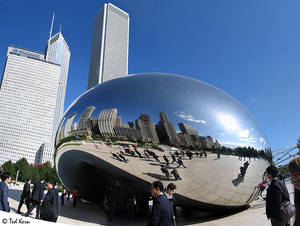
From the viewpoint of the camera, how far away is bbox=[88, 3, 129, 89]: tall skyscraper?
14550 centimetres

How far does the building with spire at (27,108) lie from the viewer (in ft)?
403

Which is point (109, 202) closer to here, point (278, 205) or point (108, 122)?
point (108, 122)

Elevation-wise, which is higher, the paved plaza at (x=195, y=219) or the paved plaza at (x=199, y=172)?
the paved plaza at (x=199, y=172)

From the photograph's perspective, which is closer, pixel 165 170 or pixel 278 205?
pixel 278 205

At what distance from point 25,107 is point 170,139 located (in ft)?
471

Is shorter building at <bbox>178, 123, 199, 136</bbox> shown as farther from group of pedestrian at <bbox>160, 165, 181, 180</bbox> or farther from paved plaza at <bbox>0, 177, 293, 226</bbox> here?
paved plaza at <bbox>0, 177, 293, 226</bbox>

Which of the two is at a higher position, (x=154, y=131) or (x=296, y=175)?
(x=154, y=131)

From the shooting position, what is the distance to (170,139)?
4.64 m

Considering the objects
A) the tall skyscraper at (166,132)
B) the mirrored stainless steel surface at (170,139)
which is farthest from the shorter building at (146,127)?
the tall skyscraper at (166,132)

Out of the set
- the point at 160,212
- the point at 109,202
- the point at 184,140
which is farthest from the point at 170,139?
the point at 109,202

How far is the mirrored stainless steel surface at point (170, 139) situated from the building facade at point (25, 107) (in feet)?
447

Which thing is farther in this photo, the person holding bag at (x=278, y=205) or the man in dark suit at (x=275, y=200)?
the man in dark suit at (x=275, y=200)

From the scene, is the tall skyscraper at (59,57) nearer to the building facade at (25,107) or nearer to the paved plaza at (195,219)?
the building facade at (25,107)

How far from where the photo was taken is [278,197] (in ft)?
9.87
